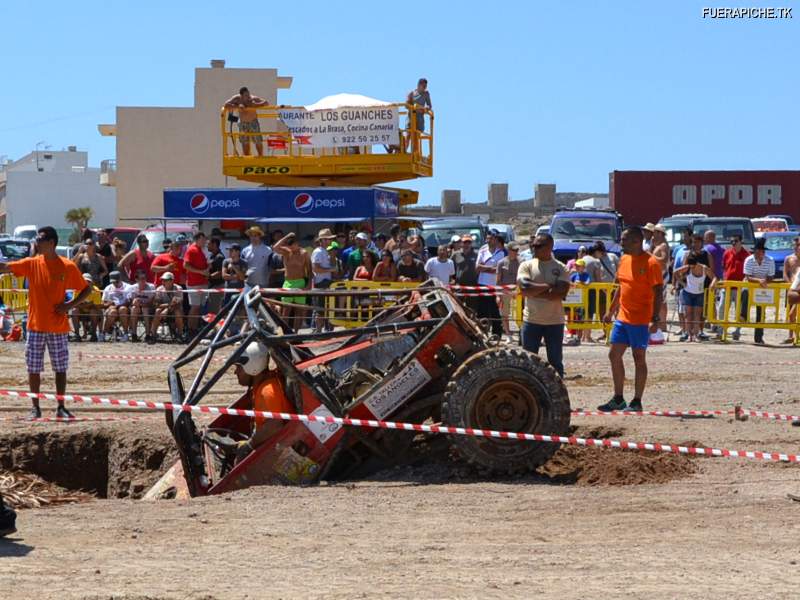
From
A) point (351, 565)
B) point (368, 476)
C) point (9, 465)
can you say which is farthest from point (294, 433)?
point (9, 465)

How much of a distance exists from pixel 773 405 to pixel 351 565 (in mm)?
7784

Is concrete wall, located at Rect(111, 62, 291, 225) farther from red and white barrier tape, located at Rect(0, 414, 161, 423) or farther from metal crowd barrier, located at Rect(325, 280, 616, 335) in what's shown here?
red and white barrier tape, located at Rect(0, 414, 161, 423)

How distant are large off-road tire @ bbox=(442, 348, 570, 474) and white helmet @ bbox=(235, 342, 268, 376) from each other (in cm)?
138

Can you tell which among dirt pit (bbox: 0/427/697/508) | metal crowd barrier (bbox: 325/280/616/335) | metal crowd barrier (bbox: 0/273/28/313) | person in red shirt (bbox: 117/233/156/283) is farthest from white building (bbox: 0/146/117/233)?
dirt pit (bbox: 0/427/697/508)

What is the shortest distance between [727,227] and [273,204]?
41.6ft

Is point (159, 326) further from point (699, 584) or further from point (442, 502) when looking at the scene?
point (699, 584)

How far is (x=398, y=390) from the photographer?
9.62 meters

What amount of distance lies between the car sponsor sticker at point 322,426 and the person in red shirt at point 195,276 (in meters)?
10.8

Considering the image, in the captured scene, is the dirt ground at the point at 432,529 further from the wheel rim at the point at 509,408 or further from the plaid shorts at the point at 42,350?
the plaid shorts at the point at 42,350

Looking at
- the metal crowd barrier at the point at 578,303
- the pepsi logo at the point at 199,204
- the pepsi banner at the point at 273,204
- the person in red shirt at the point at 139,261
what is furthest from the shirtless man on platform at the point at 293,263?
the pepsi logo at the point at 199,204

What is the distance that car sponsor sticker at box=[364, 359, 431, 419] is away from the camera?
9.55m

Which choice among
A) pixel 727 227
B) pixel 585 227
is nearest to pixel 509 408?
pixel 585 227

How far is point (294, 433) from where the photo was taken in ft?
30.9

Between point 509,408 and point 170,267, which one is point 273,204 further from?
point 509,408
